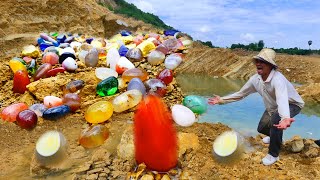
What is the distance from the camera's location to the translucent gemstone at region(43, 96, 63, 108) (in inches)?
238

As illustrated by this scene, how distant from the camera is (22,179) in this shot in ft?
13.2

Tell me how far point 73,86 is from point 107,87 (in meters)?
0.65

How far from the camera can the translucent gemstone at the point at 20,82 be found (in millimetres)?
7387

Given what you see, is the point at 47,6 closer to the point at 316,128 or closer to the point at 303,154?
the point at 316,128

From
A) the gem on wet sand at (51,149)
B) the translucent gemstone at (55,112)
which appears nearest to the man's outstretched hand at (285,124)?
the gem on wet sand at (51,149)

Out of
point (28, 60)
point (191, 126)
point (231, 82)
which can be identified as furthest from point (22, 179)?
point (231, 82)

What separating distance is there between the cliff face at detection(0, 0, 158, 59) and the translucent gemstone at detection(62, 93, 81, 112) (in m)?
4.60

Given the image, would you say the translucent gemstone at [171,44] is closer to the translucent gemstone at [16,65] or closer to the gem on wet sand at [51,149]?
the translucent gemstone at [16,65]

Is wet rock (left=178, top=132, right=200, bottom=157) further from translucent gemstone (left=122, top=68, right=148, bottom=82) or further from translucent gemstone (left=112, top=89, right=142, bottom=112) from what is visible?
translucent gemstone (left=122, top=68, right=148, bottom=82)

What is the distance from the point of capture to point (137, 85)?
6145mm

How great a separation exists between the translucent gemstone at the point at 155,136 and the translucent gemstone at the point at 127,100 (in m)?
1.91

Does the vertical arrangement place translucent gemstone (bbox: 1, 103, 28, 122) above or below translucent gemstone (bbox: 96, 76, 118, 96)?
below

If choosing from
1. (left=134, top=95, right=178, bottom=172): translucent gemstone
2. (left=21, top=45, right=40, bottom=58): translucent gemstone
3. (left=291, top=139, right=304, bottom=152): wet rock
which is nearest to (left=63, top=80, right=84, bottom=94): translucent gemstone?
(left=134, top=95, right=178, bottom=172): translucent gemstone

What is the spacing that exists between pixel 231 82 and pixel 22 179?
9.73 meters
